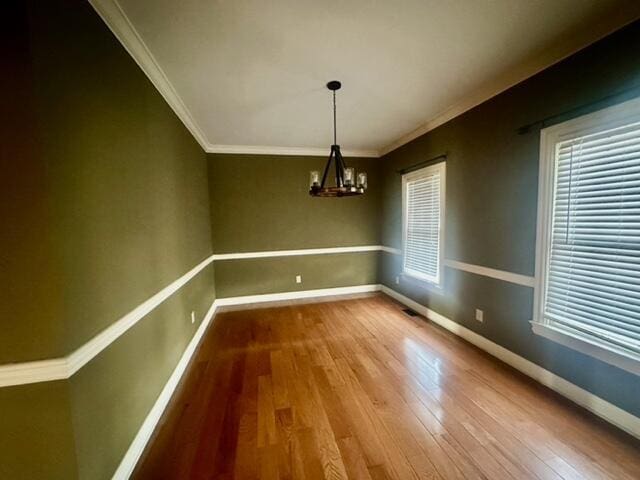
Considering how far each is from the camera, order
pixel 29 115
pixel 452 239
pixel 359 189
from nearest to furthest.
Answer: pixel 29 115 → pixel 359 189 → pixel 452 239

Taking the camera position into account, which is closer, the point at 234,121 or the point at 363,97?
the point at 363,97

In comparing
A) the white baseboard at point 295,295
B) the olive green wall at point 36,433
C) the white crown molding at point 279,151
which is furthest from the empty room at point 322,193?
the white baseboard at point 295,295

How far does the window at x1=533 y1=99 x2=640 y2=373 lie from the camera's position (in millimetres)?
1630

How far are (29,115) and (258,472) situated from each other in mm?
1965

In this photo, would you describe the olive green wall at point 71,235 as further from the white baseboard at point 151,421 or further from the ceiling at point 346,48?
the ceiling at point 346,48

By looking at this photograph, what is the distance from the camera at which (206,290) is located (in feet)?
12.1

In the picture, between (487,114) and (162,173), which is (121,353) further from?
(487,114)

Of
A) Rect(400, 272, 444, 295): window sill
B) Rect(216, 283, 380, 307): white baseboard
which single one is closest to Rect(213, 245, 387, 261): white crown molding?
Rect(216, 283, 380, 307): white baseboard

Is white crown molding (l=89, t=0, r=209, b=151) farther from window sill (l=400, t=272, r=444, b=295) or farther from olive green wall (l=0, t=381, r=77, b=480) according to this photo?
window sill (l=400, t=272, r=444, b=295)

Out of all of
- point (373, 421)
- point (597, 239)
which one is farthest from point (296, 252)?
point (597, 239)

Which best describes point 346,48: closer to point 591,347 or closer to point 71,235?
point 71,235

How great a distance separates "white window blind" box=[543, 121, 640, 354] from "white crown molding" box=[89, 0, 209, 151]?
10.1ft

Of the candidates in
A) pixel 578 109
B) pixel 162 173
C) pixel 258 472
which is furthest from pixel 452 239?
pixel 162 173

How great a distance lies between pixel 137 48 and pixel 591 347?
3.72 metres
